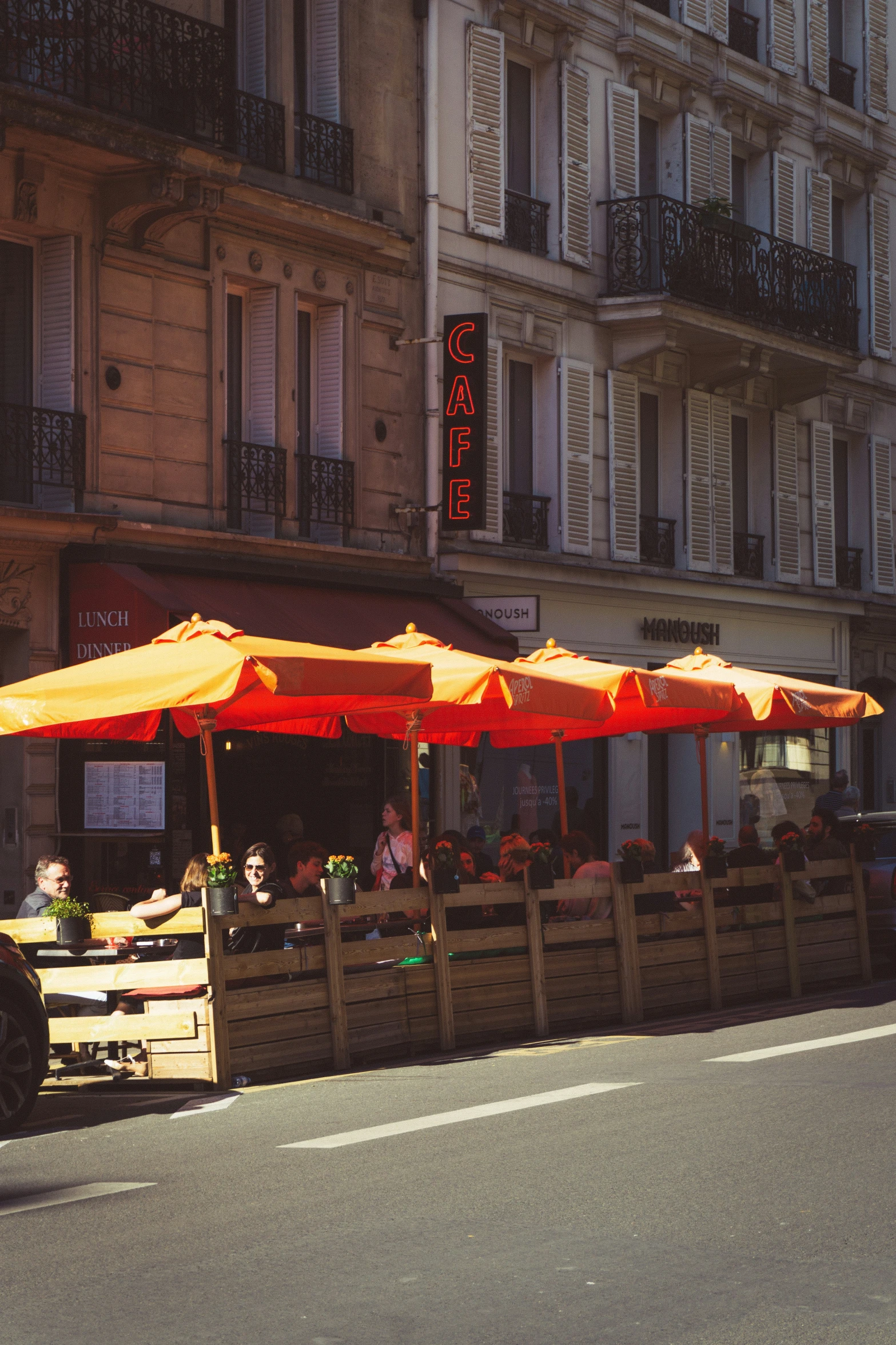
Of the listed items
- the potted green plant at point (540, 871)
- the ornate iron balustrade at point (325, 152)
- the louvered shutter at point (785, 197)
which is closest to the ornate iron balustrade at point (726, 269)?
the louvered shutter at point (785, 197)

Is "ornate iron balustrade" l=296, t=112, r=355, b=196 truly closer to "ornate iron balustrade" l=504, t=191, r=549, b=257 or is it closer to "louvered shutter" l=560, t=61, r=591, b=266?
"ornate iron balustrade" l=504, t=191, r=549, b=257

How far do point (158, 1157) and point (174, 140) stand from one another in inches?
442

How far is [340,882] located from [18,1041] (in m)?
2.64

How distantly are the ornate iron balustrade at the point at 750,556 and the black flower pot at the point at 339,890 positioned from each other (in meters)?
16.6

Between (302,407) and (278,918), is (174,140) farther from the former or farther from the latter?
(278,918)

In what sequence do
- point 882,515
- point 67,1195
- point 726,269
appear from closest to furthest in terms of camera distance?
point 67,1195
point 726,269
point 882,515

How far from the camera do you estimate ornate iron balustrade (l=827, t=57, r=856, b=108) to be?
30.2 m

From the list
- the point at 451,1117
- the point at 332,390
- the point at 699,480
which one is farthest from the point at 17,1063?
the point at 699,480

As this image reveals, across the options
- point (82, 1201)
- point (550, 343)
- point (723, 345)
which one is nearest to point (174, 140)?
point (550, 343)

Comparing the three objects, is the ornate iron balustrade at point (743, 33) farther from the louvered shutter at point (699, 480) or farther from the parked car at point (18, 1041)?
the parked car at point (18, 1041)

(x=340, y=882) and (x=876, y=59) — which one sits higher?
(x=876, y=59)

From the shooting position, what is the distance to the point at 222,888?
10805 mm

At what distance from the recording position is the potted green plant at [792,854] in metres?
15.3

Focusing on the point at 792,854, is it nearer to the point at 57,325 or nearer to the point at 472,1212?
the point at 57,325
